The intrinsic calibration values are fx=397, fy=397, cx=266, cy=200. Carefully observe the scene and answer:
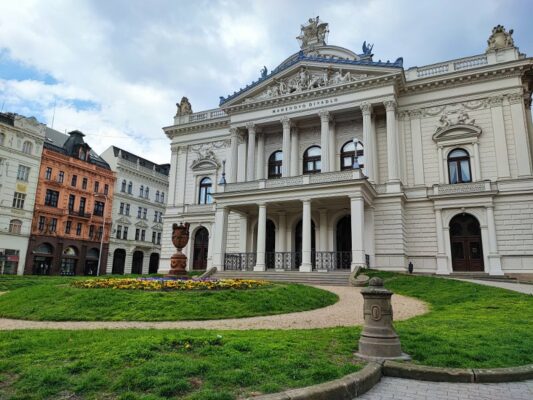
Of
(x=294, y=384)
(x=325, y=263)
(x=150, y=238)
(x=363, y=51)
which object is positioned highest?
(x=363, y=51)

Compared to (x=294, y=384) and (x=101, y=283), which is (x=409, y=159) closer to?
(x=101, y=283)

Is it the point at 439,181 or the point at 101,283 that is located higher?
the point at 439,181

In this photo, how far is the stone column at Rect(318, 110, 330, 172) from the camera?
102ft

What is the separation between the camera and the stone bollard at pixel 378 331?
6.80 meters

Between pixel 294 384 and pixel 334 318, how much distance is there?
7.26m

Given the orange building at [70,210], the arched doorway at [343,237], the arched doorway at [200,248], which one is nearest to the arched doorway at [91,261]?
the orange building at [70,210]

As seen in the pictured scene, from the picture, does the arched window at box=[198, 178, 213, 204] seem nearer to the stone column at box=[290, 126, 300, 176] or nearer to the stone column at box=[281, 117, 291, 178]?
the stone column at box=[281, 117, 291, 178]

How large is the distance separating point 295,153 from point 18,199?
32.9 metres

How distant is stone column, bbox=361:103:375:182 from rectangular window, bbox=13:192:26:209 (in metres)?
38.8

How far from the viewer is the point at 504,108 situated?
28.5 metres

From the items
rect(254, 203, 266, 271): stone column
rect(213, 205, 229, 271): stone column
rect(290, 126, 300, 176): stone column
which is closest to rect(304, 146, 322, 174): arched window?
rect(290, 126, 300, 176): stone column

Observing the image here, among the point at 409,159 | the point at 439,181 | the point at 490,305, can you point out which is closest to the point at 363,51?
the point at 409,159

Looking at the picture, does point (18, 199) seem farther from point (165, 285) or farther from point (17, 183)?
point (165, 285)

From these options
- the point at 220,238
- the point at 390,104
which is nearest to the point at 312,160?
the point at 390,104
